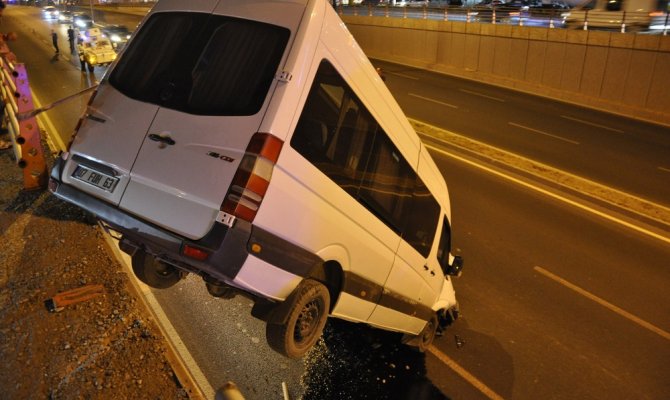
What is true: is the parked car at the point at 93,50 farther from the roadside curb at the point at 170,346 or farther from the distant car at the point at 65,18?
the distant car at the point at 65,18

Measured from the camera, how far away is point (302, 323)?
11.8ft

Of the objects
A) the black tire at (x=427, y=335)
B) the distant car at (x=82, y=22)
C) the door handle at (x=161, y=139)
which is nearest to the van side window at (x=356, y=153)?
the door handle at (x=161, y=139)

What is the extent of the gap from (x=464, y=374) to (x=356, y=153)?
11.3 ft

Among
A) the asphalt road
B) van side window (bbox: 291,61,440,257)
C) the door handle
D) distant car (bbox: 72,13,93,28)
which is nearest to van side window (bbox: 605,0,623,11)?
the asphalt road

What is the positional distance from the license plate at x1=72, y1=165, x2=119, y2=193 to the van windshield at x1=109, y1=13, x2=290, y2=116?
1.97ft

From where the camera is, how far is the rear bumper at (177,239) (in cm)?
287

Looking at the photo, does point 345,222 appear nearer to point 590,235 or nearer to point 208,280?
point 208,280

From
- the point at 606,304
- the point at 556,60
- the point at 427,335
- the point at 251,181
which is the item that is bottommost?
the point at 606,304

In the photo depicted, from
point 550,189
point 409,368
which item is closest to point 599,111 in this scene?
point 550,189

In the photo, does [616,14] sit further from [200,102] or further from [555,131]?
[200,102]

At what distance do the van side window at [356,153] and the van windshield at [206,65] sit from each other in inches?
14.1

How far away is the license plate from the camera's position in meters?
3.25

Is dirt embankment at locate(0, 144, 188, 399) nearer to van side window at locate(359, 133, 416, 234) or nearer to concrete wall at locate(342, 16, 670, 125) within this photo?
van side window at locate(359, 133, 416, 234)

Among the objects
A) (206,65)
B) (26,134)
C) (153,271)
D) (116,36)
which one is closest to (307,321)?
(153,271)
